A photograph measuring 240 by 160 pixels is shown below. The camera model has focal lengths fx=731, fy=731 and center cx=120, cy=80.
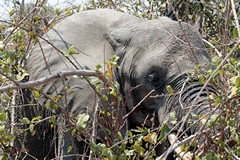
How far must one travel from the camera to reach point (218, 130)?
89.8 inches

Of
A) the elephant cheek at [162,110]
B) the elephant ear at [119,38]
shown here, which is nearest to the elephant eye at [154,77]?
the elephant cheek at [162,110]

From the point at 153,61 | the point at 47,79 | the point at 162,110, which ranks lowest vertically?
the point at 162,110

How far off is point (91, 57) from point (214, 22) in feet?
5.65

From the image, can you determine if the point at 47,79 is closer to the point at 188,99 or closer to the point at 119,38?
the point at 188,99

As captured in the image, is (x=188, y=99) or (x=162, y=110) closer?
(x=188, y=99)

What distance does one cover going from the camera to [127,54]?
3182mm

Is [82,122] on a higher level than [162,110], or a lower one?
higher

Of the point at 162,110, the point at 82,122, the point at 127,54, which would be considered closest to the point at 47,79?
the point at 82,122

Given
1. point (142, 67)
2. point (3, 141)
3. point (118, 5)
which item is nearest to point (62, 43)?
point (142, 67)

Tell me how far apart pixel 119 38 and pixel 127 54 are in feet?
0.32

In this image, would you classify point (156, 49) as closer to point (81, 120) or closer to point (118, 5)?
point (81, 120)

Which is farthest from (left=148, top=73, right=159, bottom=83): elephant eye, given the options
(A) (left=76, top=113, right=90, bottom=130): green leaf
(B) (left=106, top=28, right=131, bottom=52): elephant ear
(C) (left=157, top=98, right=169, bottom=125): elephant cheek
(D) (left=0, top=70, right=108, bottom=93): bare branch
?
(A) (left=76, top=113, right=90, bottom=130): green leaf

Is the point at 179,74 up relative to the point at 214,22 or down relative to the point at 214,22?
up

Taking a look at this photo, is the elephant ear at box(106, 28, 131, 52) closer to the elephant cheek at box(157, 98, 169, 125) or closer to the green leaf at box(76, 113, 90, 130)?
the elephant cheek at box(157, 98, 169, 125)
